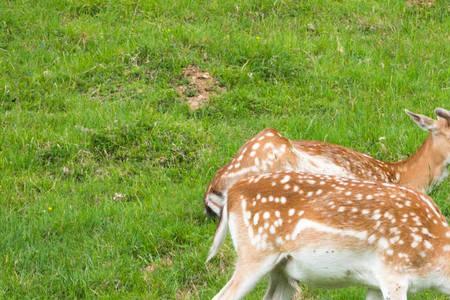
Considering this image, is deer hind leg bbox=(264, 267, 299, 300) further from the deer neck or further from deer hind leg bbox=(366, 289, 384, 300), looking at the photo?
the deer neck

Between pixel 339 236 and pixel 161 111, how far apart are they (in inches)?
185

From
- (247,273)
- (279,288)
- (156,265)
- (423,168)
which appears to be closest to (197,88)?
(423,168)

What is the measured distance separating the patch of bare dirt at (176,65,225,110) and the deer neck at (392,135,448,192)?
2.44 meters

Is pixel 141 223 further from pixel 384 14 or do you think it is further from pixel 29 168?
pixel 384 14

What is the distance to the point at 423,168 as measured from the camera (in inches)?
377

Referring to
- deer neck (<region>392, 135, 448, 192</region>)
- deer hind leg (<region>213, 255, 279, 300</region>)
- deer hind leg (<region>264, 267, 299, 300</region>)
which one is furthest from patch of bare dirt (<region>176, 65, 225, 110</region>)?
deer hind leg (<region>213, 255, 279, 300</region>)

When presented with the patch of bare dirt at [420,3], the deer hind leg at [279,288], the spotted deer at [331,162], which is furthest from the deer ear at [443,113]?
the patch of bare dirt at [420,3]

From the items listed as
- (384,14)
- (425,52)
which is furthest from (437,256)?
(384,14)

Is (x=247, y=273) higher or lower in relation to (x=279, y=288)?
higher

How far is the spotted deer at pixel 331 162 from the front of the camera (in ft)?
28.9

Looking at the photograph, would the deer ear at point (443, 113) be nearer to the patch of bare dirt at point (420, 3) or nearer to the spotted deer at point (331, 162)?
the spotted deer at point (331, 162)

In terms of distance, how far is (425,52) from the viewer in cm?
1216

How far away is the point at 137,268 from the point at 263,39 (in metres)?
4.36

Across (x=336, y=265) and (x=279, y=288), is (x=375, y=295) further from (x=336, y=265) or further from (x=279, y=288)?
(x=279, y=288)
